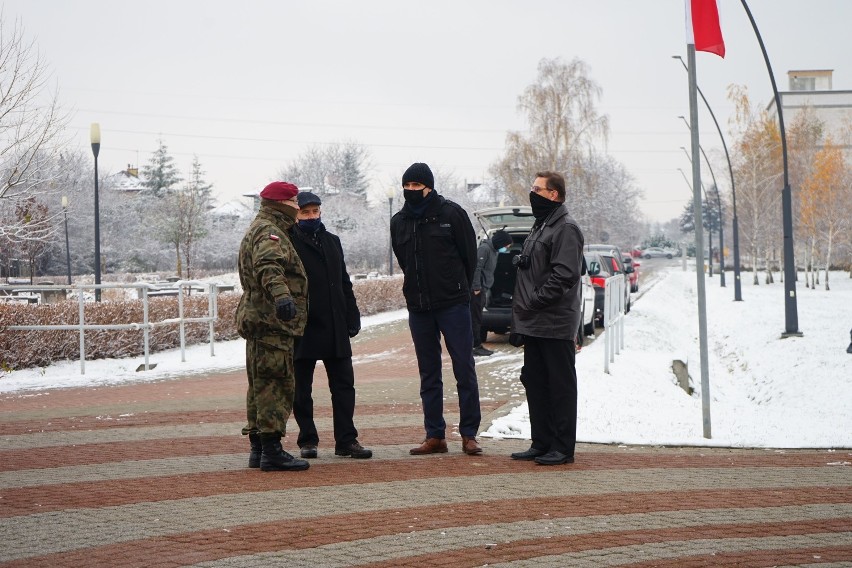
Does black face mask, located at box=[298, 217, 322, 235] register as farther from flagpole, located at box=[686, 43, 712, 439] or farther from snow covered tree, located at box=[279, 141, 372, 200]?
snow covered tree, located at box=[279, 141, 372, 200]

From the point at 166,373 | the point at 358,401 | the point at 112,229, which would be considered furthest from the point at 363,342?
the point at 112,229

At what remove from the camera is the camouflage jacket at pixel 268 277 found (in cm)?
705

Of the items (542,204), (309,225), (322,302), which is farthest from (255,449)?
(542,204)

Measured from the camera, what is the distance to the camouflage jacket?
23.1ft

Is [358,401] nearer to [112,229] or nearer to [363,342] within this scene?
[363,342]

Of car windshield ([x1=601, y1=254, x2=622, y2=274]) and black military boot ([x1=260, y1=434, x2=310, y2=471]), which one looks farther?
car windshield ([x1=601, y1=254, x2=622, y2=274])

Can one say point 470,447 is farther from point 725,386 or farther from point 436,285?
point 725,386

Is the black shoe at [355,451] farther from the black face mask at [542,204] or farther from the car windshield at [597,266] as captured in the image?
the car windshield at [597,266]

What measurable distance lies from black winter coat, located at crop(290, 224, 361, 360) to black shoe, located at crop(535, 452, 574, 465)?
1.54 metres

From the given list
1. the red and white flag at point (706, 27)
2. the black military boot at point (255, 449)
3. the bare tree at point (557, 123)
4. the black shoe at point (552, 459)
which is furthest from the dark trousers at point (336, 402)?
the bare tree at point (557, 123)

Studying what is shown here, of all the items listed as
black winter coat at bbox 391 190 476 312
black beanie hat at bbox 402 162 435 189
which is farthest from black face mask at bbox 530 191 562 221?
black beanie hat at bbox 402 162 435 189

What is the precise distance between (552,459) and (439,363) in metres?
1.11

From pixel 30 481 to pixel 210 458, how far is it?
131 centimetres

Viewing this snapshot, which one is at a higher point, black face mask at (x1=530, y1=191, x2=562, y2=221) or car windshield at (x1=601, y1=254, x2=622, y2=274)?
black face mask at (x1=530, y1=191, x2=562, y2=221)
